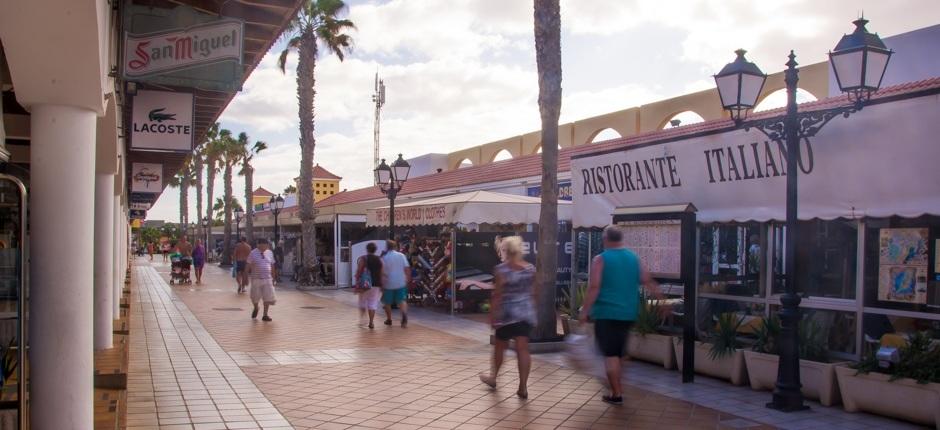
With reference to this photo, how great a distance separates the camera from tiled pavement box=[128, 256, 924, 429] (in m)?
6.66

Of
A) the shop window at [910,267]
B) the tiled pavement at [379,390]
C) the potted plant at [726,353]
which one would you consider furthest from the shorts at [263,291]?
the shop window at [910,267]

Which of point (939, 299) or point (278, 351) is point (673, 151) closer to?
point (939, 299)

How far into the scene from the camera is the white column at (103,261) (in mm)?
8633

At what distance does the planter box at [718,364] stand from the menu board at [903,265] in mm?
1581

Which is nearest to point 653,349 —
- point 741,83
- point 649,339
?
point 649,339

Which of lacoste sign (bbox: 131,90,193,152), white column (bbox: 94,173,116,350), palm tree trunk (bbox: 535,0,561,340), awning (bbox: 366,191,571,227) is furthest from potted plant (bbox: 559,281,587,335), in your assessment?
white column (bbox: 94,173,116,350)

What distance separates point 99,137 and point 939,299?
8.51 metres

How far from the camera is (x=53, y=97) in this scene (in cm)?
407

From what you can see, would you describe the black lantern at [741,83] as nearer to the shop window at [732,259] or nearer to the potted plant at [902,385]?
the shop window at [732,259]

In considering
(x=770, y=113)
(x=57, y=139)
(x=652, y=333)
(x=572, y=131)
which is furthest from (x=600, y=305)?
(x=572, y=131)

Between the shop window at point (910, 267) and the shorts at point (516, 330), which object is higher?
the shop window at point (910, 267)

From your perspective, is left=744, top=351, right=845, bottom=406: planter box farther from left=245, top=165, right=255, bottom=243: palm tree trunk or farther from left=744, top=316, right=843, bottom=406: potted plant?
left=245, top=165, right=255, bottom=243: palm tree trunk

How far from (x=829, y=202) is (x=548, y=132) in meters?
4.33

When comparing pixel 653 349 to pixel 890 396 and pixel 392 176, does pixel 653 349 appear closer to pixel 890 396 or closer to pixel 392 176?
pixel 890 396
